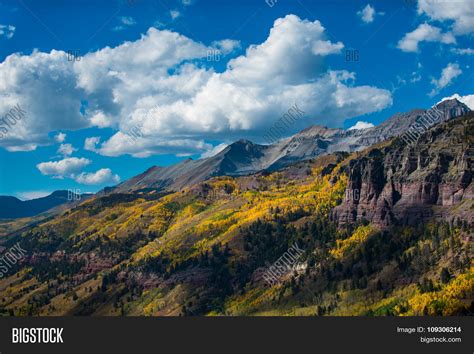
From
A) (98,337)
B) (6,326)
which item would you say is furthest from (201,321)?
(6,326)

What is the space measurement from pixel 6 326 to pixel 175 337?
3650 centimetres

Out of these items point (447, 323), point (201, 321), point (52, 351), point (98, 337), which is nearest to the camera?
point (52, 351)

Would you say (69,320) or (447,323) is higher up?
(69,320)

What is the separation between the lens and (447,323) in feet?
449

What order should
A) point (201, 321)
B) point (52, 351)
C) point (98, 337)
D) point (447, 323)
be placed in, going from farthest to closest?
point (447, 323) → point (201, 321) → point (98, 337) → point (52, 351)

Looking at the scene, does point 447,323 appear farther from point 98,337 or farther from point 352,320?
point 98,337

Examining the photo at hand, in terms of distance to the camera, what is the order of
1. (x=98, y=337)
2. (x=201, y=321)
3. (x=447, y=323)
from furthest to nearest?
(x=447, y=323)
(x=201, y=321)
(x=98, y=337)

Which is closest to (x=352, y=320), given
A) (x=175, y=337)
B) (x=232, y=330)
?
(x=232, y=330)

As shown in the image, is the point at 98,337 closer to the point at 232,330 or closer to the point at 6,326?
the point at 6,326

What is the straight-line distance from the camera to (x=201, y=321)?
12356cm

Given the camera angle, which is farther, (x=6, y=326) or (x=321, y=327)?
(x=321, y=327)

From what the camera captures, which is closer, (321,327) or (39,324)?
(39,324)

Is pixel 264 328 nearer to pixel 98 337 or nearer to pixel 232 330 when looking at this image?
pixel 232 330

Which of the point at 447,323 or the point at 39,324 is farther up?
the point at 39,324
